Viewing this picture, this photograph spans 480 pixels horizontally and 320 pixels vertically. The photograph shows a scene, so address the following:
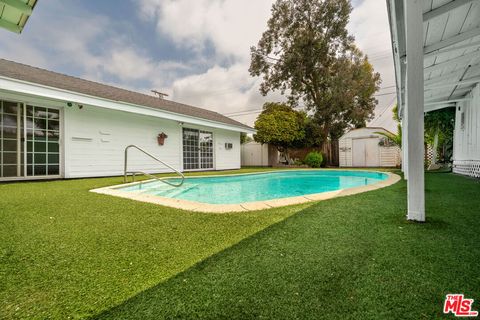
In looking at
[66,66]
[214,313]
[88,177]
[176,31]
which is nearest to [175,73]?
[176,31]

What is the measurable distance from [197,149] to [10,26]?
10.2 meters

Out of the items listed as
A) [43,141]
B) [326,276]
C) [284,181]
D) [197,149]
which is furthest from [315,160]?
[326,276]

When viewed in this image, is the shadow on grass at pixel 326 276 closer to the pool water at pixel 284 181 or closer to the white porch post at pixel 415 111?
the white porch post at pixel 415 111

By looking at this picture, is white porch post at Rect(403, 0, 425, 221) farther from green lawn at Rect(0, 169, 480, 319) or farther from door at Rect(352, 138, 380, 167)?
door at Rect(352, 138, 380, 167)

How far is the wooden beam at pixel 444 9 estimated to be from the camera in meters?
3.36

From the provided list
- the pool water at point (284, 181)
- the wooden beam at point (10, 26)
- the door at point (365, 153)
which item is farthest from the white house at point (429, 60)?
the door at point (365, 153)

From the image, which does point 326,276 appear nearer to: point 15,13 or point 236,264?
point 236,264

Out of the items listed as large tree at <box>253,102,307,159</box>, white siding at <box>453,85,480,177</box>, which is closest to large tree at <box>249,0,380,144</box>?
large tree at <box>253,102,307,159</box>

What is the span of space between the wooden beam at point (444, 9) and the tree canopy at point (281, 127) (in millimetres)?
12963

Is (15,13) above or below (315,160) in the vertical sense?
above

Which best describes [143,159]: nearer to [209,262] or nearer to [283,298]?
[209,262]

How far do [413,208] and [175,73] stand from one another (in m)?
17.2

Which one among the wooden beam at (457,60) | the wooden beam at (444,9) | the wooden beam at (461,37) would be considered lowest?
the wooden beam at (461,37)

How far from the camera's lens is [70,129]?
26.2 feet
